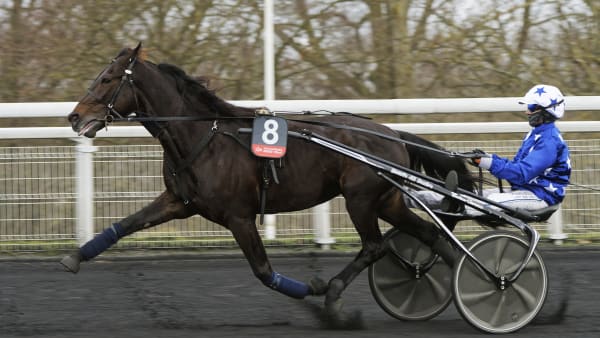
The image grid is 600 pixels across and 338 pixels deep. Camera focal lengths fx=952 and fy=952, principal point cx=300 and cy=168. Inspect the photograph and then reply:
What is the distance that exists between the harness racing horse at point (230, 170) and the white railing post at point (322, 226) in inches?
112

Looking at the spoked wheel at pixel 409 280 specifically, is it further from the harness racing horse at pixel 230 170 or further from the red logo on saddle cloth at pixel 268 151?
the red logo on saddle cloth at pixel 268 151

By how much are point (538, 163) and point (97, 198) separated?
4573mm

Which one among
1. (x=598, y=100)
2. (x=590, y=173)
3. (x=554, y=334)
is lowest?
(x=554, y=334)

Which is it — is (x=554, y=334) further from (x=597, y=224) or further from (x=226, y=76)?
(x=226, y=76)

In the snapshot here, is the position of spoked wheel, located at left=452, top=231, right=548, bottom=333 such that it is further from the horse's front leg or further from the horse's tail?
the horse's front leg

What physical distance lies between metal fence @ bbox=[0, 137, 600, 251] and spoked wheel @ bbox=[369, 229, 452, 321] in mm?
2636

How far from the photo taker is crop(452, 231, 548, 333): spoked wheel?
18.2ft

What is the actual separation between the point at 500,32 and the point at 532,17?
568mm

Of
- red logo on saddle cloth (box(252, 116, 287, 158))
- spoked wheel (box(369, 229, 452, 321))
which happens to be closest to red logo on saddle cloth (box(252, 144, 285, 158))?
red logo on saddle cloth (box(252, 116, 287, 158))

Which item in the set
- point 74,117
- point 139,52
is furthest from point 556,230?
point 74,117

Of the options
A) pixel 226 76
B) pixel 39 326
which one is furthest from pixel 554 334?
pixel 226 76

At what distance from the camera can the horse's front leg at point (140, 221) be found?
5.82 m

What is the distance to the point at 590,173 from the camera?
9.16 meters

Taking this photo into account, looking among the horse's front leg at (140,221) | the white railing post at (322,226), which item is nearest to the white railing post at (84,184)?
the white railing post at (322,226)
